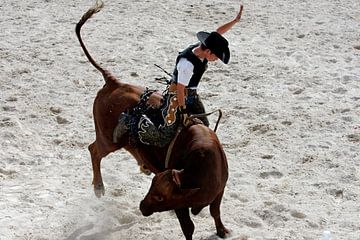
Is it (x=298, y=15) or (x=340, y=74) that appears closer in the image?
(x=340, y=74)

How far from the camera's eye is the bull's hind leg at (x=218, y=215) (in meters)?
5.13

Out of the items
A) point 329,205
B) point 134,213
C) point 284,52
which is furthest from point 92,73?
point 329,205

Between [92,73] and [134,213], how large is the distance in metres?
3.20

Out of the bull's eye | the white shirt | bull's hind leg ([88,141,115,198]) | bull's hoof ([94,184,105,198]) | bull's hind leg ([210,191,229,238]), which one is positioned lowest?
bull's hoof ([94,184,105,198])

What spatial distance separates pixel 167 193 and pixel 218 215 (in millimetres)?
861

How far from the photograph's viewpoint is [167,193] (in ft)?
14.9

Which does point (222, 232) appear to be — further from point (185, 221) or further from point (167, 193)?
point (167, 193)

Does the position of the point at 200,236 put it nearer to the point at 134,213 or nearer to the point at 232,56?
the point at 134,213

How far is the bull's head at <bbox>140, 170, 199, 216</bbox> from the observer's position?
14.8 ft

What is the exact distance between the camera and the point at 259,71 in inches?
341

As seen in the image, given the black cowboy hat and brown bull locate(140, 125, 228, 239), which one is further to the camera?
the black cowboy hat

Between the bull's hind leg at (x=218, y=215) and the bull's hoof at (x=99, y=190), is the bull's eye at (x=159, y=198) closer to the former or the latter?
the bull's hind leg at (x=218, y=215)

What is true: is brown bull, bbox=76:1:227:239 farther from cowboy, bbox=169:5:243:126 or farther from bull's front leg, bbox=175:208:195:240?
cowboy, bbox=169:5:243:126

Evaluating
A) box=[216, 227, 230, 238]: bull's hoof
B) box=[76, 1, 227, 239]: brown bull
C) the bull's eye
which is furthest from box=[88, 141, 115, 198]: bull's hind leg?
the bull's eye
